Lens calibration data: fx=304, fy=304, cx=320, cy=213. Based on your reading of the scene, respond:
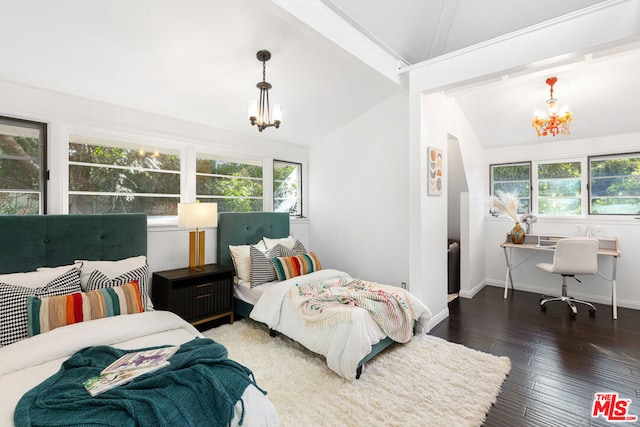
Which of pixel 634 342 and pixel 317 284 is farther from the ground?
pixel 317 284

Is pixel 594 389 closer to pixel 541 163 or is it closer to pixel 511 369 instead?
pixel 511 369

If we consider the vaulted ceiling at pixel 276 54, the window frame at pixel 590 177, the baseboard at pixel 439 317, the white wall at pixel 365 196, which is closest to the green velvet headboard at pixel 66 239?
the vaulted ceiling at pixel 276 54

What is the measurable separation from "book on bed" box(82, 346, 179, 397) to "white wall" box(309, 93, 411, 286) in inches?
111

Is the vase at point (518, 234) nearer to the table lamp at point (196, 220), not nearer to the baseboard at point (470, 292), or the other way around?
the baseboard at point (470, 292)

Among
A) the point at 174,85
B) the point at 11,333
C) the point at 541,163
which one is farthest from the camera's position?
the point at 541,163

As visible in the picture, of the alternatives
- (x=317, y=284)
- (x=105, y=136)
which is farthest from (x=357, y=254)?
(x=105, y=136)

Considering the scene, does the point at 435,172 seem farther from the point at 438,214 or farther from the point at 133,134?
the point at 133,134

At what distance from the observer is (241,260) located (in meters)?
3.46

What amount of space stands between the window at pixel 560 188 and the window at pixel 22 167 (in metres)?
6.06

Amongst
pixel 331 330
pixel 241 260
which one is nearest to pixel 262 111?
pixel 241 260

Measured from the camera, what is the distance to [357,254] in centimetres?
420

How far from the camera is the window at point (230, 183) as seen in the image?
371 centimetres

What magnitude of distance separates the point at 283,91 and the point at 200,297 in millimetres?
2293

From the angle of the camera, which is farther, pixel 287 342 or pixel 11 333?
pixel 287 342
